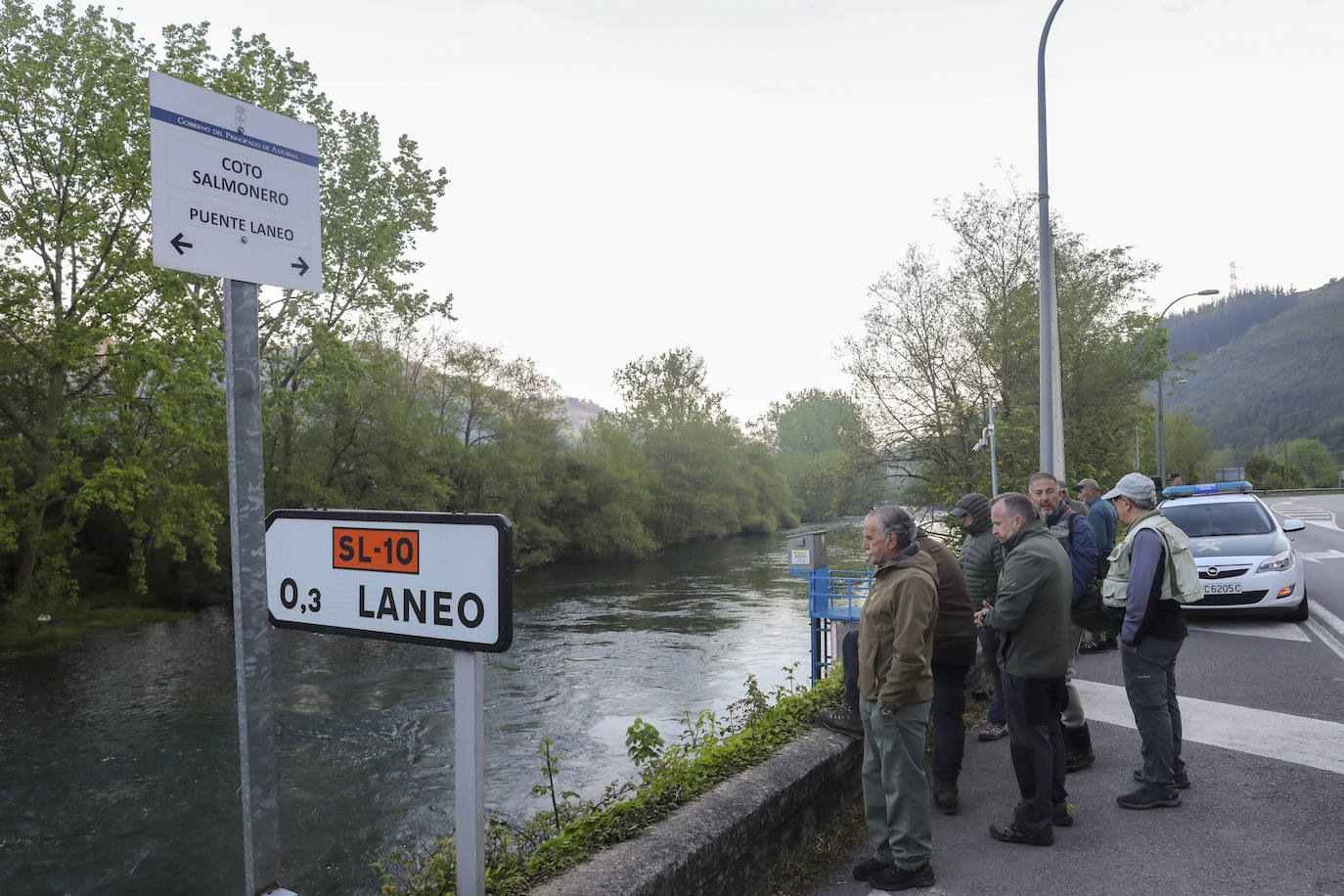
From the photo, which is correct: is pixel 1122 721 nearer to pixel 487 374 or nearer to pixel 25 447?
pixel 25 447

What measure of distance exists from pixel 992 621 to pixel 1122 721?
276cm

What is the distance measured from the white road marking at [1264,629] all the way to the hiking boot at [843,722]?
732 centimetres

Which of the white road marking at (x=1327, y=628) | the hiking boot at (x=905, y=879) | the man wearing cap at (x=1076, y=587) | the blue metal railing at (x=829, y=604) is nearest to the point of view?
the hiking boot at (x=905, y=879)

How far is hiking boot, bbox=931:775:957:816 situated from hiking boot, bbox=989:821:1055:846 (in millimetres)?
390

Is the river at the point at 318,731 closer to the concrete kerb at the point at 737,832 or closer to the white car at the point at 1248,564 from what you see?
the concrete kerb at the point at 737,832

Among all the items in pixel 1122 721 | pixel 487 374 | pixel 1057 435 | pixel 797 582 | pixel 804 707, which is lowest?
pixel 797 582

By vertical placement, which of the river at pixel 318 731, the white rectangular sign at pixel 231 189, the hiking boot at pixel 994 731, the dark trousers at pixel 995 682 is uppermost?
the white rectangular sign at pixel 231 189

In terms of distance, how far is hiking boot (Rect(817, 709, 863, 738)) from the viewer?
5141 millimetres

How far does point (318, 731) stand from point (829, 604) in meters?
8.80

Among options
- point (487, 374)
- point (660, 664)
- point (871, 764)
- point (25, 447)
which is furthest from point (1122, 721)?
Result: point (487, 374)

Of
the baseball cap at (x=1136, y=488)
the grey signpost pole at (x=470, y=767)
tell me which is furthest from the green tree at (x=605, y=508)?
the grey signpost pole at (x=470, y=767)

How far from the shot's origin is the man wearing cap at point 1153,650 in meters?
5.12

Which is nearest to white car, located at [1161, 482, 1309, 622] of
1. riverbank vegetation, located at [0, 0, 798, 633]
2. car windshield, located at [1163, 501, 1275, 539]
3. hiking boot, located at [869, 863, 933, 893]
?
car windshield, located at [1163, 501, 1275, 539]

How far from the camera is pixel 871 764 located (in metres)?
4.41
